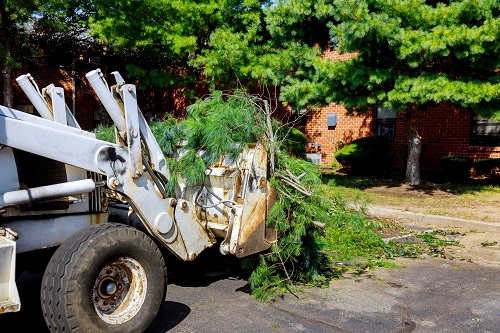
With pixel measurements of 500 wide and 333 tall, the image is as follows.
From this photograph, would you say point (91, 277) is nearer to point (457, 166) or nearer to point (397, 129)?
point (457, 166)

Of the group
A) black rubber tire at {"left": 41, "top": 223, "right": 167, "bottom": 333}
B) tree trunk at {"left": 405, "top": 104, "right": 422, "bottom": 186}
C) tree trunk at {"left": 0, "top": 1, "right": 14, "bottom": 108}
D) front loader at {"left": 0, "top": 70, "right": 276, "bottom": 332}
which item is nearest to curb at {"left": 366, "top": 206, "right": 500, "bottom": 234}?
tree trunk at {"left": 405, "top": 104, "right": 422, "bottom": 186}

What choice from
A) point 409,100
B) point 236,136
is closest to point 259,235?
point 236,136

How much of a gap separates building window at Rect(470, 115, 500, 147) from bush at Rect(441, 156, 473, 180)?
0.80 m

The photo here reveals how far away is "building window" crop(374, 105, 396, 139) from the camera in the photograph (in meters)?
16.9

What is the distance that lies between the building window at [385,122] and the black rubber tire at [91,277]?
Answer: 14134mm

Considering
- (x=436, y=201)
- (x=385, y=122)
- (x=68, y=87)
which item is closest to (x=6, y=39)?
(x=68, y=87)

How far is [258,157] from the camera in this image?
15.9 ft

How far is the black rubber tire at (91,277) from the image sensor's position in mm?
3408

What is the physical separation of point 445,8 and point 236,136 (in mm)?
7077

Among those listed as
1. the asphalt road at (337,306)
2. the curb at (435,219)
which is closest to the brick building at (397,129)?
the curb at (435,219)

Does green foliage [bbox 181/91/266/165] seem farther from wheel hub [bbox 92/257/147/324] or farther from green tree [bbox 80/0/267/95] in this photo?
green tree [bbox 80/0/267/95]

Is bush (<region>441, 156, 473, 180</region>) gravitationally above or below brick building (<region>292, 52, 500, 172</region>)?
below

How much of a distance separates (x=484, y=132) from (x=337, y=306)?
11822mm

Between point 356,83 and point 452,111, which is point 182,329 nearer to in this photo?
point 356,83
